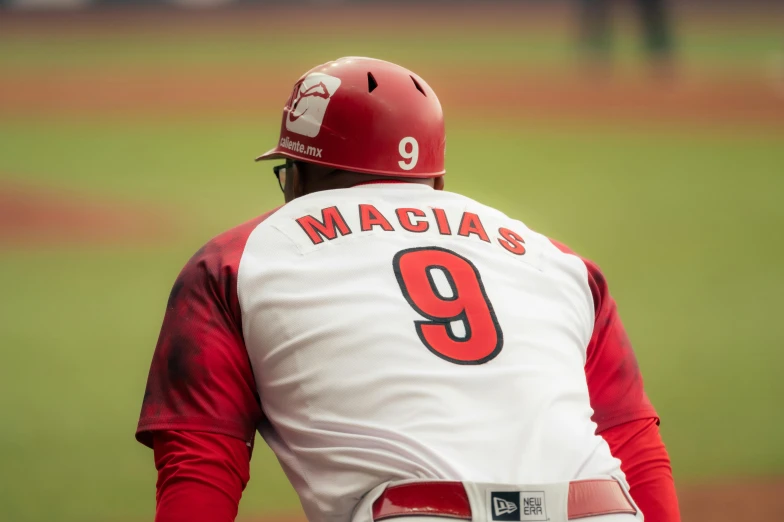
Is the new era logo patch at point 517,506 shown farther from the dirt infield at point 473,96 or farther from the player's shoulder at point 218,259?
the dirt infield at point 473,96

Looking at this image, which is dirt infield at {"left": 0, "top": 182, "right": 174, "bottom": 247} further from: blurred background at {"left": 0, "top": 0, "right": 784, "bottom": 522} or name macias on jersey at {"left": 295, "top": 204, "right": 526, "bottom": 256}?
name macias on jersey at {"left": 295, "top": 204, "right": 526, "bottom": 256}

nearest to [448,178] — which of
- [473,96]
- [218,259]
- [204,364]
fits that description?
[473,96]

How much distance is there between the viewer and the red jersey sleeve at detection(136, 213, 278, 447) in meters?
2.34

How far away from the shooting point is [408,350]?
7.54 feet

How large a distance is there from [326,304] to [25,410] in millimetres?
4653

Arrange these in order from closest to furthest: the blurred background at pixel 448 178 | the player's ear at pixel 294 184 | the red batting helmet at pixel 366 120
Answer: the red batting helmet at pixel 366 120
the player's ear at pixel 294 184
the blurred background at pixel 448 178

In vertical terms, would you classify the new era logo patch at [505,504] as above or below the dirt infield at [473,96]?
above

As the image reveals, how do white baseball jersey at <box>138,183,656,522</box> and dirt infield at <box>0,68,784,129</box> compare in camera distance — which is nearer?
white baseball jersey at <box>138,183,656,522</box>

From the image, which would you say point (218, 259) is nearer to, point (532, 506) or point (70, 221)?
point (532, 506)

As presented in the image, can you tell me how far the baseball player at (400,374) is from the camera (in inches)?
86.5

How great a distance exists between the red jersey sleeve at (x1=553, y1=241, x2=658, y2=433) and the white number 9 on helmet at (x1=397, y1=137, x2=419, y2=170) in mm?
498

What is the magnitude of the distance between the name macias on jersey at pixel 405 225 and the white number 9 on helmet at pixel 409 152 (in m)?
0.29

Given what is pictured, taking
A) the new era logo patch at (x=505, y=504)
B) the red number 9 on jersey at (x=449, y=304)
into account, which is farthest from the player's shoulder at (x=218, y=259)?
the new era logo patch at (x=505, y=504)

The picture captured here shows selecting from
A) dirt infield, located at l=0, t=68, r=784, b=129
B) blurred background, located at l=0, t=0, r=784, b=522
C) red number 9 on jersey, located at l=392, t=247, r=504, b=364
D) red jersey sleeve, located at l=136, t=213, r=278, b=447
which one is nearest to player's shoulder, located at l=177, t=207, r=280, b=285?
red jersey sleeve, located at l=136, t=213, r=278, b=447
